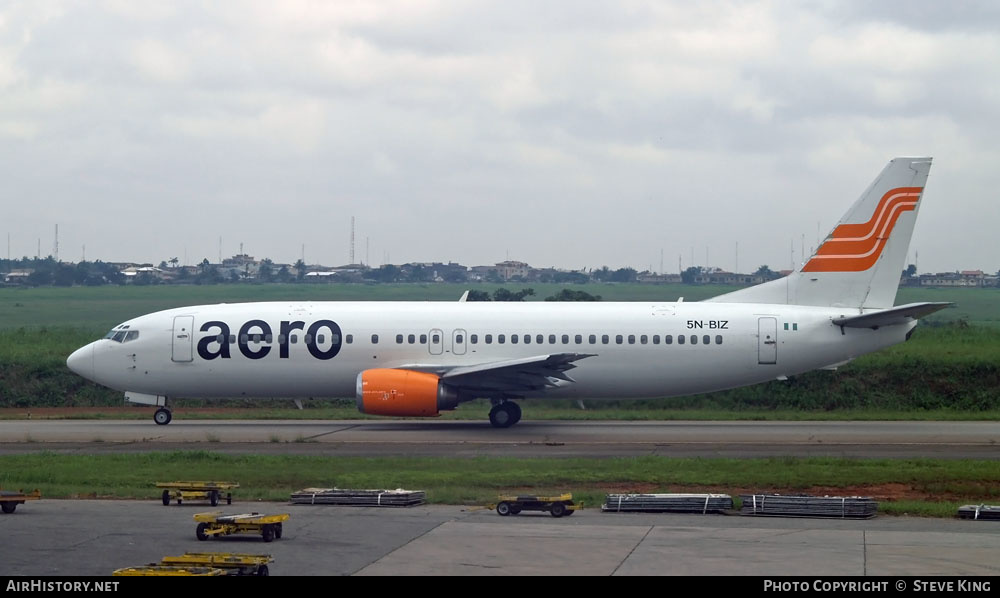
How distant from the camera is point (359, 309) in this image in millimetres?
36688

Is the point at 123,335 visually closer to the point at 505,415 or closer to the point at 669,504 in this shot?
the point at 505,415

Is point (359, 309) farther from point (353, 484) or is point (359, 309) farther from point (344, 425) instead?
point (353, 484)

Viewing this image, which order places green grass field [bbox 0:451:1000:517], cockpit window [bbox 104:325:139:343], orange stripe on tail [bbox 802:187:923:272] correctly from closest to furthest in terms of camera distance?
green grass field [bbox 0:451:1000:517] < orange stripe on tail [bbox 802:187:923:272] < cockpit window [bbox 104:325:139:343]

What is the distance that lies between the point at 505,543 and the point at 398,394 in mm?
17135

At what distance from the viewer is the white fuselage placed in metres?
35.6

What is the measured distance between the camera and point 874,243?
36.0m

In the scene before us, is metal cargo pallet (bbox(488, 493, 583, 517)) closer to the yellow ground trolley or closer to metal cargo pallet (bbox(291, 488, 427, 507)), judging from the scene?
metal cargo pallet (bbox(291, 488, 427, 507))

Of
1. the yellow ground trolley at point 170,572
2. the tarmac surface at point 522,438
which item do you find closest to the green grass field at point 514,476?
Answer: the tarmac surface at point 522,438

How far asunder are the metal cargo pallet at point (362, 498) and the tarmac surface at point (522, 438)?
7.54 m

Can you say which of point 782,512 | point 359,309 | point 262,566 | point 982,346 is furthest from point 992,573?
point 982,346

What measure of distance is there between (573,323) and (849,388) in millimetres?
→ 12774

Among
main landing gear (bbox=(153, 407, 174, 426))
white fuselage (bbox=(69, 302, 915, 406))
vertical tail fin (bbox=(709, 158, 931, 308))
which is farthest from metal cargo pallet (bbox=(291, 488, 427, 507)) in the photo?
vertical tail fin (bbox=(709, 158, 931, 308))

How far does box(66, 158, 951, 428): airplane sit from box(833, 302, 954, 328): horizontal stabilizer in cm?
18
